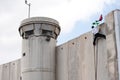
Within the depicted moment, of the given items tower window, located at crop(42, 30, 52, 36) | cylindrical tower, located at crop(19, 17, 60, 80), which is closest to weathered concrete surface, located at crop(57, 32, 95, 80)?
cylindrical tower, located at crop(19, 17, 60, 80)

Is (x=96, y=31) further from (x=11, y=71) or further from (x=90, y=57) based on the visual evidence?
(x=11, y=71)

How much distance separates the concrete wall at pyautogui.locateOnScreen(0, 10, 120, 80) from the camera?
8539 mm

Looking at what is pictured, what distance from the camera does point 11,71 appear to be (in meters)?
14.6

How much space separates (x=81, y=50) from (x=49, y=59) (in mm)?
1731

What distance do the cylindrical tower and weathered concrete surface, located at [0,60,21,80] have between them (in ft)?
7.45

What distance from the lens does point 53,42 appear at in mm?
12016

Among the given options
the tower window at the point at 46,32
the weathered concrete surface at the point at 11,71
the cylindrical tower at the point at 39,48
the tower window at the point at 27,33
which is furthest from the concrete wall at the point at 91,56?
the weathered concrete surface at the point at 11,71

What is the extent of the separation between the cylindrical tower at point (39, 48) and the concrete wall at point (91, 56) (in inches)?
14.8

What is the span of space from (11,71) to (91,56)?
238 inches

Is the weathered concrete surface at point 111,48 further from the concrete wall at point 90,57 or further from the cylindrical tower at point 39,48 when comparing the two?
the cylindrical tower at point 39,48

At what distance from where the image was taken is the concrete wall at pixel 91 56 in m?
8.54

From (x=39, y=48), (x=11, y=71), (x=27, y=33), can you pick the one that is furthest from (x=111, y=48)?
(x=11, y=71)

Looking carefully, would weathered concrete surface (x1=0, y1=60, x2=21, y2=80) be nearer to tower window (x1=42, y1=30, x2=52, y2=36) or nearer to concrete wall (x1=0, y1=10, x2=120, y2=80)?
tower window (x1=42, y1=30, x2=52, y2=36)

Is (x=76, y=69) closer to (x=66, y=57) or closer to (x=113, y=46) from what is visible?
(x=66, y=57)
